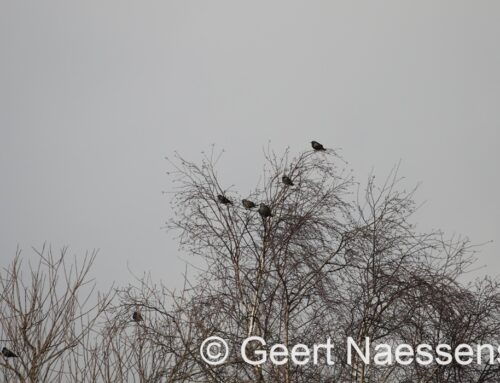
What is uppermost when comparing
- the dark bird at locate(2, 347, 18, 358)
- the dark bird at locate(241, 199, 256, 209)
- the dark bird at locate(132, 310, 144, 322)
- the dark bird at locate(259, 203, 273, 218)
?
the dark bird at locate(241, 199, 256, 209)

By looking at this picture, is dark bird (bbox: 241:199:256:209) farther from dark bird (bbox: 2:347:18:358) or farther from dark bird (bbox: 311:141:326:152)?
dark bird (bbox: 2:347:18:358)

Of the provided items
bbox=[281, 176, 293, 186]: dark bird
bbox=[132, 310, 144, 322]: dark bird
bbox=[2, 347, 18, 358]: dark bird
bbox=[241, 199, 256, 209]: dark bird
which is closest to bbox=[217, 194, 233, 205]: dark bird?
bbox=[241, 199, 256, 209]: dark bird

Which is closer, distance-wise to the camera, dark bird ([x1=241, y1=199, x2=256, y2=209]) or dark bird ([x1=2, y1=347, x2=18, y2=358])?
dark bird ([x1=2, y1=347, x2=18, y2=358])

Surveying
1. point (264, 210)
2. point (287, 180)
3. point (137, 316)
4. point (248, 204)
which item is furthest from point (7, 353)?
point (287, 180)

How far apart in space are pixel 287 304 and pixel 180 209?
2264 mm

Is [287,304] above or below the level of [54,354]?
above

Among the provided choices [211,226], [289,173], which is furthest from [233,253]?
[289,173]

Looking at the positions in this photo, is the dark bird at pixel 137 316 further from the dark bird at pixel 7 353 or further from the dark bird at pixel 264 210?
the dark bird at pixel 7 353

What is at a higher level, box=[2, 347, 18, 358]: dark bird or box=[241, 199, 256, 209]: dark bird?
box=[241, 199, 256, 209]: dark bird

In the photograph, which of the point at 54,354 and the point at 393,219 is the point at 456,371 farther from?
the point at 54,354

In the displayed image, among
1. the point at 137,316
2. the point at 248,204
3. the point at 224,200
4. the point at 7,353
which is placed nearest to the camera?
the point at 7,353

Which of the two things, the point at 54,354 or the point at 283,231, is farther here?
the point at 283,231

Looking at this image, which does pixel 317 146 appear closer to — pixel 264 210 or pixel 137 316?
pixel 264 210

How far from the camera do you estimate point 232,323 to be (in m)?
11.4
